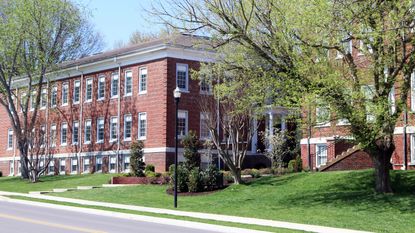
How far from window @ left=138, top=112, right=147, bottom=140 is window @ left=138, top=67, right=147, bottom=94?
1676mm

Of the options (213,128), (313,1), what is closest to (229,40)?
(313,1)

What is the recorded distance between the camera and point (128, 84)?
157 feet

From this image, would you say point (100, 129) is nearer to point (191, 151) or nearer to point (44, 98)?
point (44, 98)

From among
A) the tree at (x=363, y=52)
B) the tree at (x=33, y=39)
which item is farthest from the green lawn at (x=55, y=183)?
the tree at (x=363, y=52)

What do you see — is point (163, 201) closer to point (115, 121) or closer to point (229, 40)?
point (229, 40)

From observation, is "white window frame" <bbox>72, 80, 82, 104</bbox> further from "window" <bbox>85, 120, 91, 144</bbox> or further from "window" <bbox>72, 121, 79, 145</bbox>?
"window" <bbox>85, 120, 91, 144</bbox>

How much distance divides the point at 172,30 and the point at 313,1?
6.39 m

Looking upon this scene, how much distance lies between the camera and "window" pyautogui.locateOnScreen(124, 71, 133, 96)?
155 feet

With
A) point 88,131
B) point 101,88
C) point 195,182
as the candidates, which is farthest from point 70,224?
point 88,131

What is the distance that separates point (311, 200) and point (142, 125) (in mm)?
22645

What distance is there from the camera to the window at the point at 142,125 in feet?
150

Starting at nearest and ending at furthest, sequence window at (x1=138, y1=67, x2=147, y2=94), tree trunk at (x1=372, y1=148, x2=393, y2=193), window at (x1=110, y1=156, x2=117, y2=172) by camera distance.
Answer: tree trunk at (x1=372, y1=148, x2=393, y2=193)
window at (x1=138, y1=67, x2=147, y2=94)
window at (x1=110, y1=156, x2=117, y2=172)

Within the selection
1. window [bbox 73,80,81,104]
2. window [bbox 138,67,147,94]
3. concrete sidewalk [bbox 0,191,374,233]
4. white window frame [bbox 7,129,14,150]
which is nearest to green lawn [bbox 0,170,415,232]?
concrete sidewalk [bbox 0,191,374,233]

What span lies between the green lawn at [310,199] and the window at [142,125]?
1047cm
